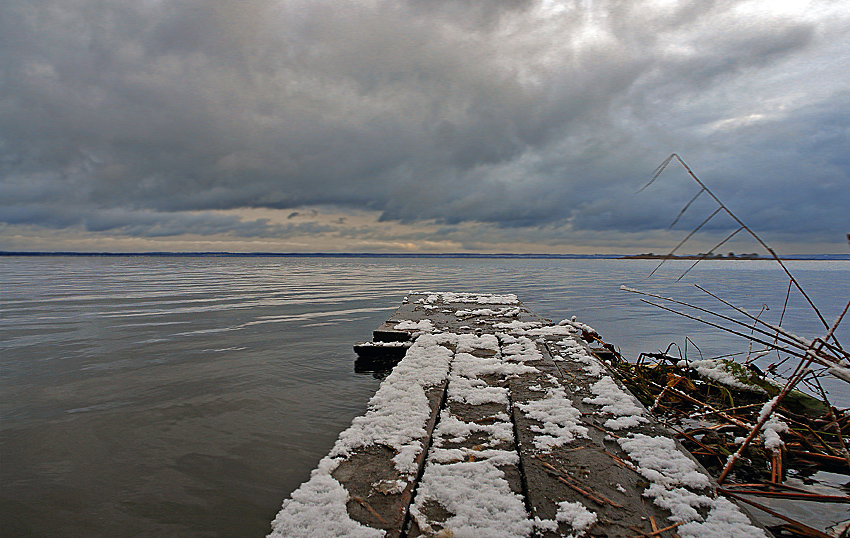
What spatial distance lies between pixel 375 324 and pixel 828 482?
8.94m

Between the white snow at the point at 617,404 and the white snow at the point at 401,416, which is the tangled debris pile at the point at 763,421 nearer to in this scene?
the white snow at the point at 617,404

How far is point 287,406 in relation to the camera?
5.12 metres

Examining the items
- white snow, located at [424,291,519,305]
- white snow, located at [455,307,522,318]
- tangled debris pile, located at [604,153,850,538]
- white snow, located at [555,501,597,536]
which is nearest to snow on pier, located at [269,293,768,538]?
white snow, located at [555,501,597,536]

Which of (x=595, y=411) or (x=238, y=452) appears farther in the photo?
(x=238, y=452)

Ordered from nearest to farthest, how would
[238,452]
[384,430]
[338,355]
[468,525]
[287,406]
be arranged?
[468,525]
[384,430]
[238,452]
[287,406]
[338,355]

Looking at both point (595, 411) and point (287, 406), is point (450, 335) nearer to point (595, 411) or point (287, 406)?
point (287, 406)

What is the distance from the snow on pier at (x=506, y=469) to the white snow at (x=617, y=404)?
0.05 feet

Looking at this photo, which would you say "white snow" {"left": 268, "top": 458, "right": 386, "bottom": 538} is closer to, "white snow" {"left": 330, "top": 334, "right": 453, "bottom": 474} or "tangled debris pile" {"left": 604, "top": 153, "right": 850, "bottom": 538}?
"white snow" {"left": 330, "top": 334, "right": 453, "bottom": 474}

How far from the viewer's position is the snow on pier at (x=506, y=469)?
6.82ft

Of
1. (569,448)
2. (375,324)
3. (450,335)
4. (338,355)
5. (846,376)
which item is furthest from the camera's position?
(375,324)

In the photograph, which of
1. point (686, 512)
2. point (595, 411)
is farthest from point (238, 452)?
point (686, 512)

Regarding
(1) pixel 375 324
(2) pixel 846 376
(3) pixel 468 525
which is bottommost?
(1) pixel 375 324

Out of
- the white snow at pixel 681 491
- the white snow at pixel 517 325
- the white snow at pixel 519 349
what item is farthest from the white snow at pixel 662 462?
the white snow at pixel 517 325

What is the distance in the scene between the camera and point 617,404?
3.61 metres
